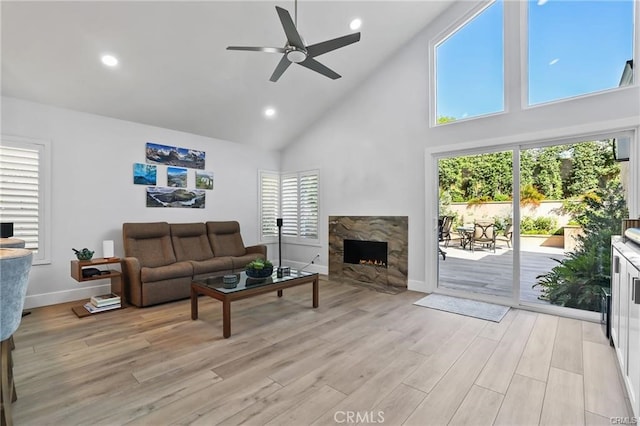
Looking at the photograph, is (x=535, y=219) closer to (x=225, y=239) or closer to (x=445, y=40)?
(x=445, y=40)

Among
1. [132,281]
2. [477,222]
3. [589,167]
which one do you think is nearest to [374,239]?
[477,222]

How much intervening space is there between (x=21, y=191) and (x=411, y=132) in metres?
5.53

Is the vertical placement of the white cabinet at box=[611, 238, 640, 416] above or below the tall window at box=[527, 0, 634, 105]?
below

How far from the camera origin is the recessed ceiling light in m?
3.60

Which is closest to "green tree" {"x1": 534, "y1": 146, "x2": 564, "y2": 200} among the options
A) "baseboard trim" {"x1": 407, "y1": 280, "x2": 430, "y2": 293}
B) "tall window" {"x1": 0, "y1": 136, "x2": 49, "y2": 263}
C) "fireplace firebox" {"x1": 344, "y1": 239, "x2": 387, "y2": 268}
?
"baseboard trim" {"x1": 407, "y1": 280, "x2": 430, "y2": 293}

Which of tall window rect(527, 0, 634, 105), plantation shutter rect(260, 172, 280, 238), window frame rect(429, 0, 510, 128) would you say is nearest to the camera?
tall window rect(527, 0, 634, 105)

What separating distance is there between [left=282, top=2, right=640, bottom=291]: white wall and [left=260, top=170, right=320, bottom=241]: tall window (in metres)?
0.27

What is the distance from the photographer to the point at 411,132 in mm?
4855

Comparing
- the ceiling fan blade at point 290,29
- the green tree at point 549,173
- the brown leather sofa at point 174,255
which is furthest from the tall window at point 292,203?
the green tree at point 549,173

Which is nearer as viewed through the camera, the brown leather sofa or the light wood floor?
the light wood floor

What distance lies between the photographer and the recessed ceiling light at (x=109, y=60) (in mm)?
3604

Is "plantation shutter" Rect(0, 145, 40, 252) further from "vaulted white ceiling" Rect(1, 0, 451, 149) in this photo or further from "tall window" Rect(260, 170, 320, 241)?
"tall window" Rect(260, 170, 320, 241)

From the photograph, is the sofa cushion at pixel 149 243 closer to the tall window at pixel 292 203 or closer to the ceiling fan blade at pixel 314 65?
the tall window at pixel 292 203

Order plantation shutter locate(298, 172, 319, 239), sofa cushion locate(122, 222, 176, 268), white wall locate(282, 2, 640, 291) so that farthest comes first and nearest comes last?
plantation shutter locate(298, 172, 319, 239) → sofa cushion locate(122, 222, 176, 268) → white wall locate(282, 2, 640, 291)
